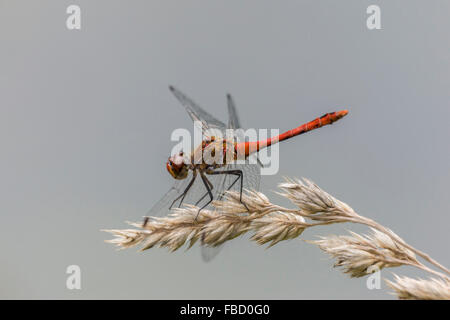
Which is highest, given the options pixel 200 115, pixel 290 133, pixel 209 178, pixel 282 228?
pixel 200 115

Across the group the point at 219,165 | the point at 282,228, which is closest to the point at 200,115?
the point at 219,165

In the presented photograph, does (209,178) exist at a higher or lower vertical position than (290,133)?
lower

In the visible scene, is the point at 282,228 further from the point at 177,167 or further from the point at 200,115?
the point at 200,115

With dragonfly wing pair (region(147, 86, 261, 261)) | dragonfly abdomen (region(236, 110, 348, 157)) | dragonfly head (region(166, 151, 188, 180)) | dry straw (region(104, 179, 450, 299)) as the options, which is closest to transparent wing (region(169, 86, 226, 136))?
dragonfly wing pair (region(147, 86, 261, 261))

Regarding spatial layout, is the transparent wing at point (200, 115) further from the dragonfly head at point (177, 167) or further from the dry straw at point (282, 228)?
the dry straw at point (282, 228)

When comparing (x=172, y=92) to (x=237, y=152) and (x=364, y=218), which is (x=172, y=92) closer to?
(x=237, y=152)

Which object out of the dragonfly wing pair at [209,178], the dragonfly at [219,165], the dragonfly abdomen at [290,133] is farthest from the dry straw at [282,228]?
the dragonfly abdomen at [290,133]

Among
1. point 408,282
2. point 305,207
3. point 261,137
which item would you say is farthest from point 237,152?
point 408,282
